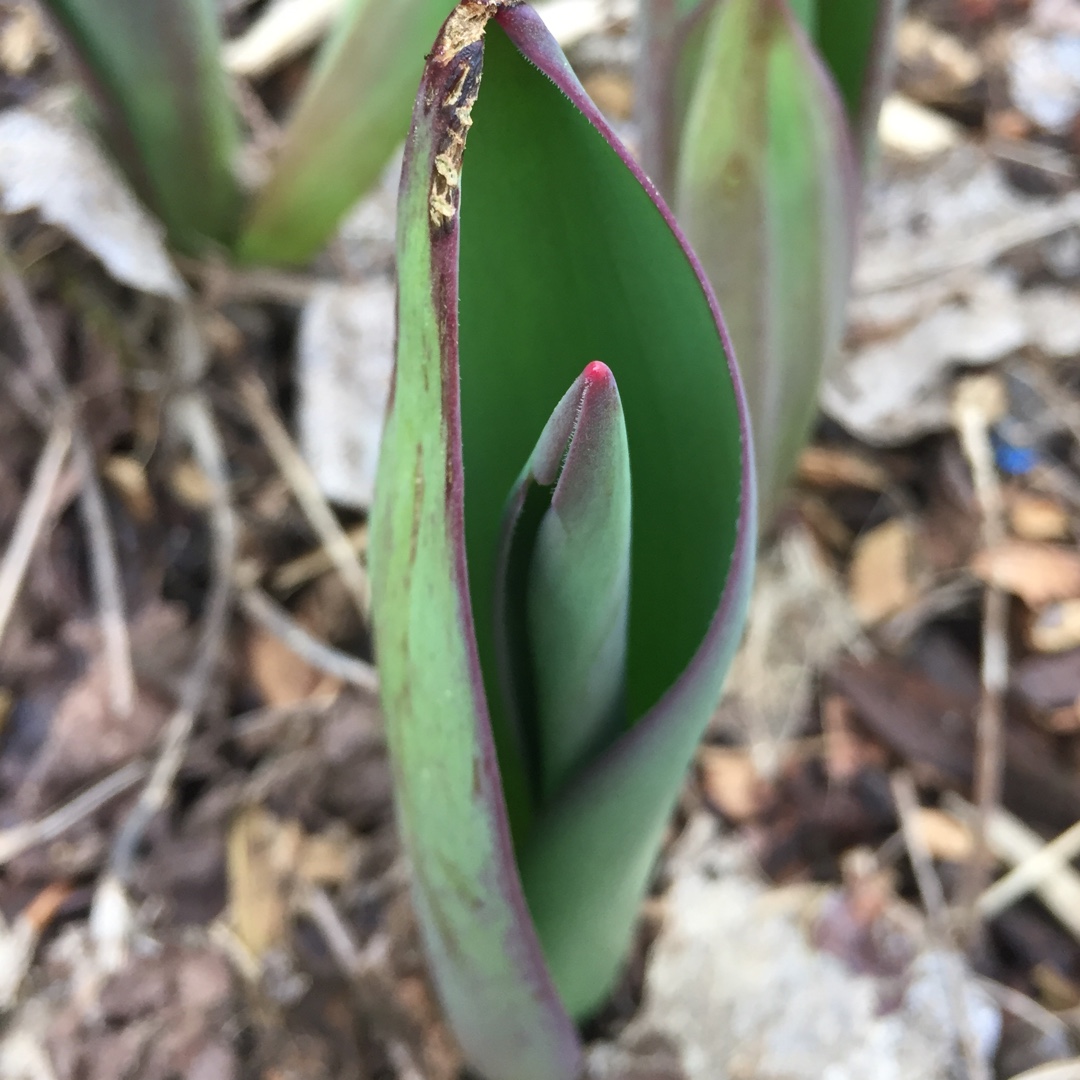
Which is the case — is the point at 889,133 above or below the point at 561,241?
below

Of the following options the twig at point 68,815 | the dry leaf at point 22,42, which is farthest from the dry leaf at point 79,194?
the twig at point 68,815

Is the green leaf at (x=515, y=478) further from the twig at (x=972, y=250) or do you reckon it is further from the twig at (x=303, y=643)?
the twig at (x=972, y=250)

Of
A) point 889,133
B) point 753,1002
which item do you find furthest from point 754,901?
point 889,133

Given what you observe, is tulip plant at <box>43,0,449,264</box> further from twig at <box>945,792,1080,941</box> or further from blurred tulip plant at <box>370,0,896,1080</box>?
twig at <box>945,792,1080,941</box>

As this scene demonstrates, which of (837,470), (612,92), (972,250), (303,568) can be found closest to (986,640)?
(837,470)

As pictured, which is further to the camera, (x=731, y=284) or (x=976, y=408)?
(x=976, y=408)

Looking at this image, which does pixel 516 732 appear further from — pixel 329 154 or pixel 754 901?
pixel 329 154

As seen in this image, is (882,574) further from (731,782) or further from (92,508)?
(92,508)
